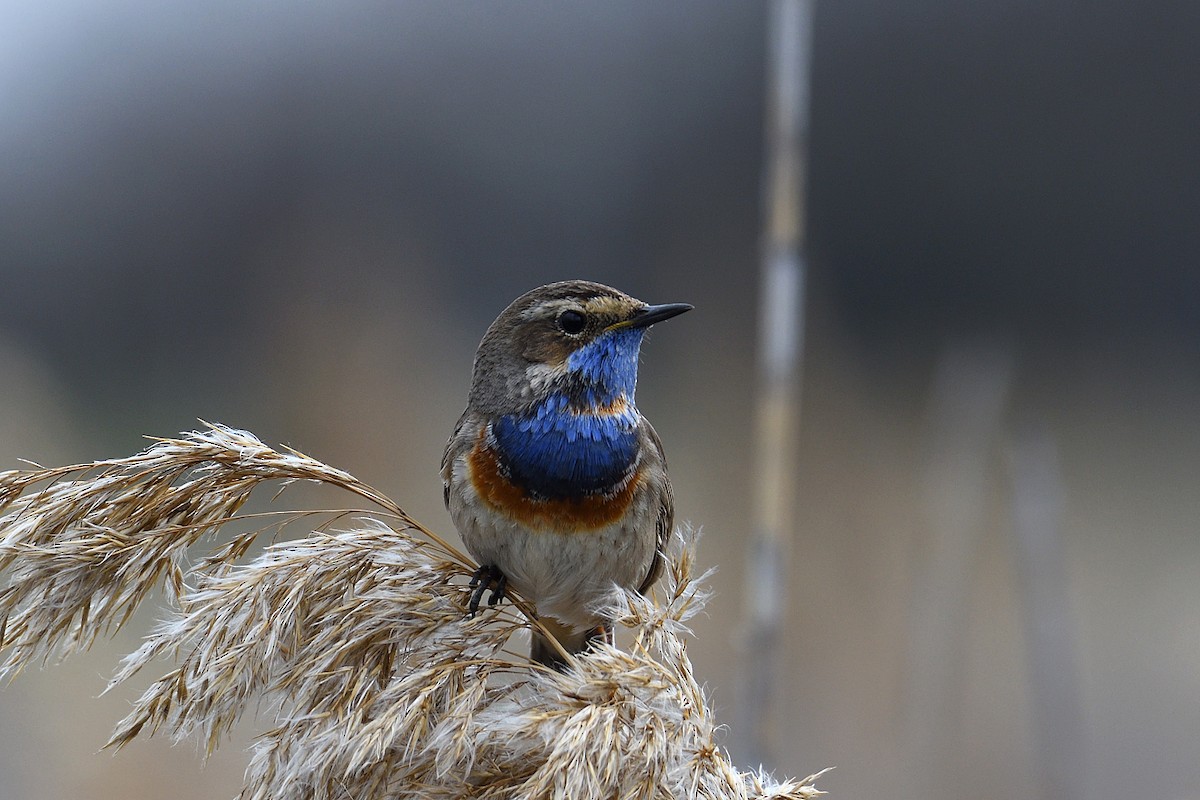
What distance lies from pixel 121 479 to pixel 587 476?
110 centimetres

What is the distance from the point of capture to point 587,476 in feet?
8.46

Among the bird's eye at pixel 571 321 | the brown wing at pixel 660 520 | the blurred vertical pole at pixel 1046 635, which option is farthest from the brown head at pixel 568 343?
the blurred vertical pole at pixel 1046 635

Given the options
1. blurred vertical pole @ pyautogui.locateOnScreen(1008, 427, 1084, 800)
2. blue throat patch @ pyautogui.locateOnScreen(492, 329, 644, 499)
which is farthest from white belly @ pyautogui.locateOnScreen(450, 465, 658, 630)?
blurred vertical pole @ pyautogui.locateOnScreen(1008, 427, 1084, 800)

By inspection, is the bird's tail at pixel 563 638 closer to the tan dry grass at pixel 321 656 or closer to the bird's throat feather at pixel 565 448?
the bird's throat feather at pixel 565 448

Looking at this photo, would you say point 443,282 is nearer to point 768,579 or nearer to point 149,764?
point 149,764

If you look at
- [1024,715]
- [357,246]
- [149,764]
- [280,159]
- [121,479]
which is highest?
[280,159]

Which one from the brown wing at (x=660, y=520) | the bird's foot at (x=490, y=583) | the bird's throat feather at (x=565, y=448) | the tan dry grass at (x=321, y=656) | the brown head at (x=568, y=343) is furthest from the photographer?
the brown wing at (x=660, y=520)

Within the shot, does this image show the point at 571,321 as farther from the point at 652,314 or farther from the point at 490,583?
the point at 490,583

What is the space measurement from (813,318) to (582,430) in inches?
144

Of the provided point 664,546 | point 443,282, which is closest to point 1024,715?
point 664,546

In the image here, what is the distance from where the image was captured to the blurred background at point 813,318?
14.2 ft

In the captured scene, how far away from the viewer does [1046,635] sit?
3512 mm

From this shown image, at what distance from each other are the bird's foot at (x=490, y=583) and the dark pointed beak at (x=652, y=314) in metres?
0.70

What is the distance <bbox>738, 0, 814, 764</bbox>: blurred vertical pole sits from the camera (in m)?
2.44
